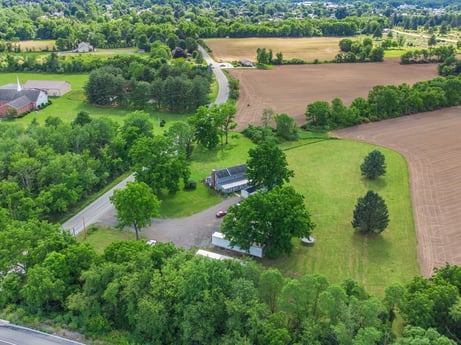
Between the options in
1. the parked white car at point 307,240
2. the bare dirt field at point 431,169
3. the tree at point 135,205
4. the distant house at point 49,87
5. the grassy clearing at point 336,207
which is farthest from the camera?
the distant house at point 49,87

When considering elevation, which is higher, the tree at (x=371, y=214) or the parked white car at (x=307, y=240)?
the tree at (x=371, y=214)

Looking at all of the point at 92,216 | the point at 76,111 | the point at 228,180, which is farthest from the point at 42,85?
the point at 228,180

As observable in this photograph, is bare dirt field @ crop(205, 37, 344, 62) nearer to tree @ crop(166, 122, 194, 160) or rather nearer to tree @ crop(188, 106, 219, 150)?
tree @ crop(188, 106, 219, 150)

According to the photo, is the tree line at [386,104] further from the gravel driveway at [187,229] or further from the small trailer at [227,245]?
the small trailer at [227,245]

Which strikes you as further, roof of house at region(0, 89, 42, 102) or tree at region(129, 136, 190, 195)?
roof of house at region(0, 89, 42, 102)

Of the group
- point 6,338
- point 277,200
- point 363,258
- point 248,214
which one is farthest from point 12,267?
point 363,258

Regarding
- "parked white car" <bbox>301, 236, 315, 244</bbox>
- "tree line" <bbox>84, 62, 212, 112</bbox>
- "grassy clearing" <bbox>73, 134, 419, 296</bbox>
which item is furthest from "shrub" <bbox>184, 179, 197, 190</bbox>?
"tree line" <bbox>84, 62, 212, 112</bbox>

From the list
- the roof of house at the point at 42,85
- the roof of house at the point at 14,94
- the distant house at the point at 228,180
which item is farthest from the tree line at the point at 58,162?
the roof of house at the point at 42,85

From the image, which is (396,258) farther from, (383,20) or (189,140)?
(383,20)
